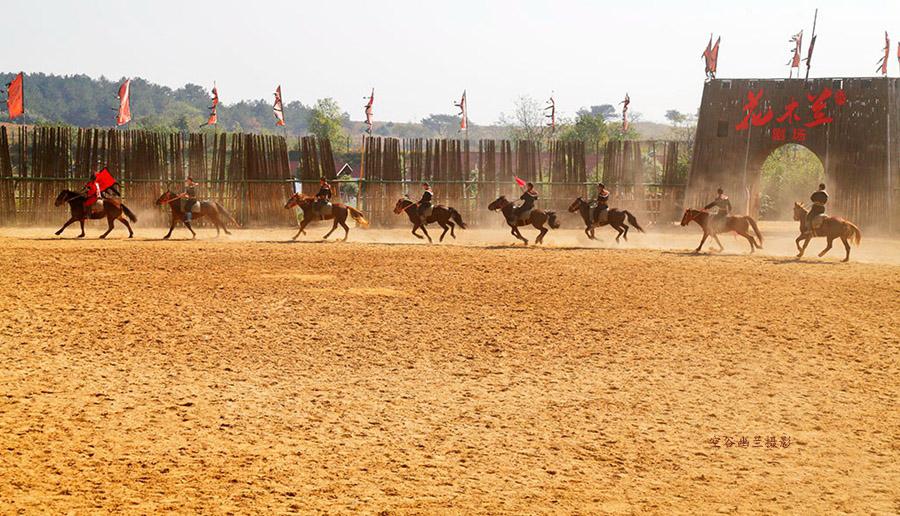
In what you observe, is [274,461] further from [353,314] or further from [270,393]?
[353,314]

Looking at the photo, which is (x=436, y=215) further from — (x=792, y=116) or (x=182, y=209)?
(x=792, y=116)

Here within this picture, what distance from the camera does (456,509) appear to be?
A: 6.85 metres

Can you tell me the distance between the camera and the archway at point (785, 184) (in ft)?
178

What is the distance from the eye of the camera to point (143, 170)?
104ft

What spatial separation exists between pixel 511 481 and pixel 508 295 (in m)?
8.85

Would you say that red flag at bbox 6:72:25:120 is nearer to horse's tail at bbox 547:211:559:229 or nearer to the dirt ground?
the dirt ground

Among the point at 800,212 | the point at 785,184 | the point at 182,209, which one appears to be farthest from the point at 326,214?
the point at 785,184

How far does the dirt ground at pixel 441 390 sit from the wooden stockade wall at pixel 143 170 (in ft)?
41.7

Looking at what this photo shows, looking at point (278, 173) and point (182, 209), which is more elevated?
point (278, 173)

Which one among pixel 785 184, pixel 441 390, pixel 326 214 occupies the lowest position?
pixel 441 390

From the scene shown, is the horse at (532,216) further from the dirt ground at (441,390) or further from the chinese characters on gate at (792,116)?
the chinese characters on gate at (792,116)

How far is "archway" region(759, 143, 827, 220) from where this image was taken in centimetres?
5434

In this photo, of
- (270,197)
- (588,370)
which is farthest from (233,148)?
(588,370)

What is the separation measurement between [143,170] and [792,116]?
2208 cm
